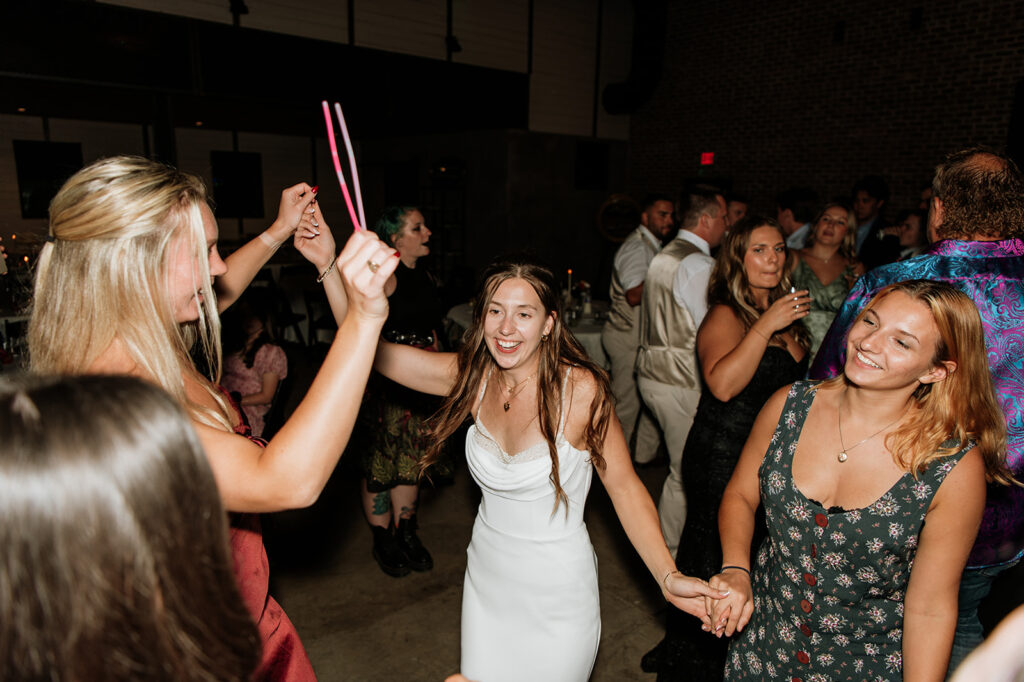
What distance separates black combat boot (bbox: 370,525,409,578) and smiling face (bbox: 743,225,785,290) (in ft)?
7.30

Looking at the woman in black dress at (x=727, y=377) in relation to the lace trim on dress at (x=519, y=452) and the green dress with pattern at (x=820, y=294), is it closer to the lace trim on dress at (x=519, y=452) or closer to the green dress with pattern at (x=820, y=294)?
the lace trim on dress at (x=519, y=452)

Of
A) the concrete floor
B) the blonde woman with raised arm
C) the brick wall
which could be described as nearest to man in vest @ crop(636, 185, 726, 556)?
the concrete floor

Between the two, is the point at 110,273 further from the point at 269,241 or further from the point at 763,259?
the point at 763,259

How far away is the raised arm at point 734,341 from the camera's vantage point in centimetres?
227

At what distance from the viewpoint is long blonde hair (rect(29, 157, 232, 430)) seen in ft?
3.62

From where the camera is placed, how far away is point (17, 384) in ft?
2.02

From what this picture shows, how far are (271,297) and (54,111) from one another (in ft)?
18.7

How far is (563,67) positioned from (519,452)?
9407 mm

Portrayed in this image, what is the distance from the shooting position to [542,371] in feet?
6.29

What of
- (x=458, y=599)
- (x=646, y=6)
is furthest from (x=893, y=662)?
(x=646, y=6)

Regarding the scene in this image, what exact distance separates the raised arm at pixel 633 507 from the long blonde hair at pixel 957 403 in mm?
575

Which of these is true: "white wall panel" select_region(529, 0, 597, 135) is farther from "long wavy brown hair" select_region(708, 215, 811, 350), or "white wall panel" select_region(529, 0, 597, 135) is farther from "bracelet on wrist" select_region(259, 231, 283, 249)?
"bracelet on wrist" select_region(259, 231, 283, 249)

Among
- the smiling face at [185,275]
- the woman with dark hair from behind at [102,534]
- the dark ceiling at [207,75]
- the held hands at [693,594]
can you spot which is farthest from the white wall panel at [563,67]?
the woman with dark hair from behind at [102,534]

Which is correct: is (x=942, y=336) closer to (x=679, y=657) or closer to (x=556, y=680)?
(x=556, y=680)
